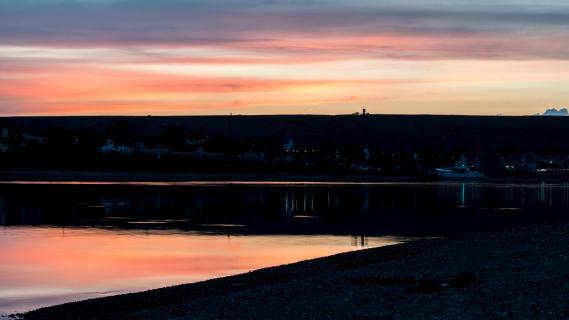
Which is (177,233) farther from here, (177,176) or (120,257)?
(177,176)

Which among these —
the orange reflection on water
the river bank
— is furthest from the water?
the river bank

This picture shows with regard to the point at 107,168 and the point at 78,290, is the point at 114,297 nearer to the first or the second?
the point at 78,290

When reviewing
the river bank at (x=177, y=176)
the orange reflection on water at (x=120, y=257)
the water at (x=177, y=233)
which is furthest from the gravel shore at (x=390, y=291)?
the river bank at (x=177, y=176)

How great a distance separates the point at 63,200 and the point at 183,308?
5589 centimetres

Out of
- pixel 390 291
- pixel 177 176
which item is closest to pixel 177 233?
pixel 390 291

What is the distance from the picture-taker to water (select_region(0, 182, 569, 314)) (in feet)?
107

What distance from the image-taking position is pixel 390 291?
23.4 meters

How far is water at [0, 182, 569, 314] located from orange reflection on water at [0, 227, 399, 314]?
0.03m

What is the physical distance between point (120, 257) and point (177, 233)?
34.6ft

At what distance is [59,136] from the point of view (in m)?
187

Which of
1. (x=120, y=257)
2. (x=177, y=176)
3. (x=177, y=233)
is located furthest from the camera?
(x=177, y=176)

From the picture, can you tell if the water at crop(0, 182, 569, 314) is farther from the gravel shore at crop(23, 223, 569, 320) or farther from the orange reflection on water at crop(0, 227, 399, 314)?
the gravel shore at crop(23, 223, 569, 320)

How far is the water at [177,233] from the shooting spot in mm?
32469

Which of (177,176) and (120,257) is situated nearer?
(120,257)
